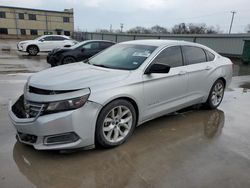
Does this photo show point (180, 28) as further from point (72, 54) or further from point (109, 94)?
point (109, 94)

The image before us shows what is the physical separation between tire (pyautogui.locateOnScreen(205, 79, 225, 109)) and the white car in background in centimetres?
Answer: 1242

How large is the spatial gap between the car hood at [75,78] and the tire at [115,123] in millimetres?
365

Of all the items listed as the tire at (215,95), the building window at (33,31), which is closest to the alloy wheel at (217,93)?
the tire at (215,95)

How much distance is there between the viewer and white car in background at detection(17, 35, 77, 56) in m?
15.8

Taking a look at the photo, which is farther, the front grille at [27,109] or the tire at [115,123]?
the tire at [115,123]

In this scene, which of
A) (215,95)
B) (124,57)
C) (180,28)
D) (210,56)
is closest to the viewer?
(124,57)

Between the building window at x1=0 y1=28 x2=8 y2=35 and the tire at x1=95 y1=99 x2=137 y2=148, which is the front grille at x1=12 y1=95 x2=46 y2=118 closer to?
the tire at x1=95 y1=99 x2=137 y2=148

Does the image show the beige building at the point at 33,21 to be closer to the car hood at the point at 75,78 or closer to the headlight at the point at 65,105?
the car hood at the point at 75,78

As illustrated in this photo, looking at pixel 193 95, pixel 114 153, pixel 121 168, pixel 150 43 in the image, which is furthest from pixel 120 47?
pixel 121 168

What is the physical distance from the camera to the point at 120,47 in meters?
4.54

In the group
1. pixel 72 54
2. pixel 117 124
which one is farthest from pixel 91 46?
pixel 117 124

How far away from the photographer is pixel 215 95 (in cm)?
516

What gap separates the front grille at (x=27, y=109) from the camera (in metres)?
2.85

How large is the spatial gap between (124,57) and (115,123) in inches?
51.7
